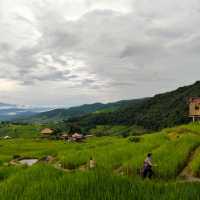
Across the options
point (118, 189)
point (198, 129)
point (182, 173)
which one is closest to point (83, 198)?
point (118, 189)

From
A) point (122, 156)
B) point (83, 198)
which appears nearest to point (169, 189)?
point (83, 198)

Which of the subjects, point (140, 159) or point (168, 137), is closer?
point (140, 159)

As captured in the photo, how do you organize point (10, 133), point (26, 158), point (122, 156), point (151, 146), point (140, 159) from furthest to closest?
point (10, 133)
point (26, 158)
point (151, 146)
point (122, 156)
point (140, 159)

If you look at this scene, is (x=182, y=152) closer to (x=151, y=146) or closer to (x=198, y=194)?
(x=151, y=146)

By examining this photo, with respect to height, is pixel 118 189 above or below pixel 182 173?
above

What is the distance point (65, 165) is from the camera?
35.8 m

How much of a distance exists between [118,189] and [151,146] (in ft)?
99.5

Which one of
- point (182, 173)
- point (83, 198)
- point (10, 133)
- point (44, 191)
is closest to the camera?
point (83, 198)

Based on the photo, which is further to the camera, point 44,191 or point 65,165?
point 65,165

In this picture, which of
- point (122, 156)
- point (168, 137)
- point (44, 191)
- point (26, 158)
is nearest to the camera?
point (44, 191)

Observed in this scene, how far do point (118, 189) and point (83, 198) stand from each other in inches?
39.0

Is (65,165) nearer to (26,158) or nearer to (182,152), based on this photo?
(182,152)

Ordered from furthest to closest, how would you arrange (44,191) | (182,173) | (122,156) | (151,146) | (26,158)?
(26,158), (151,146), (122,156), (182,173), (44,191)

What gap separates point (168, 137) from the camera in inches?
1893
